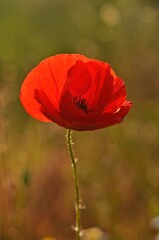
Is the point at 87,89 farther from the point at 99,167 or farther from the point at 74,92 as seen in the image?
the point at 99,167

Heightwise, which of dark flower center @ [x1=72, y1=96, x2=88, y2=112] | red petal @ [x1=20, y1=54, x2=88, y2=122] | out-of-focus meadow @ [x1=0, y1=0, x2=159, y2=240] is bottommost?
out-of-focus meadow @ [x1=0, y1=0, x2=159, y2=240]

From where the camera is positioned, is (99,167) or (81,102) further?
(99,167)

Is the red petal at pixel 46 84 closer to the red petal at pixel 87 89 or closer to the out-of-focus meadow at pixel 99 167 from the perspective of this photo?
the red petal at pixel 87 89

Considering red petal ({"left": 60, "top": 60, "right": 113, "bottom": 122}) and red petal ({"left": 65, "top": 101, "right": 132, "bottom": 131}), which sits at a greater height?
red petal ({"left": 60, "top": 60, "right": 113, "bottom": 122})

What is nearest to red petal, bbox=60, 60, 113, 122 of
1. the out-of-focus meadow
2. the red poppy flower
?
the red poppy flower

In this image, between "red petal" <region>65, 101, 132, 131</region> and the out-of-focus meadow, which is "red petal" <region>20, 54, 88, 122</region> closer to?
"red petal" <region>65, 101, 132, 131</region>

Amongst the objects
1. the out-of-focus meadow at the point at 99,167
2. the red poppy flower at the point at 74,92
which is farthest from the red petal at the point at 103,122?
the out-of-focus meadow at the point at 99,167

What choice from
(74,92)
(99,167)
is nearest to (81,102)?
(74,92)

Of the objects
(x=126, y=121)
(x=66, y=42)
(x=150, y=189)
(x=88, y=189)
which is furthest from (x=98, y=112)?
(x=66, y=42)
